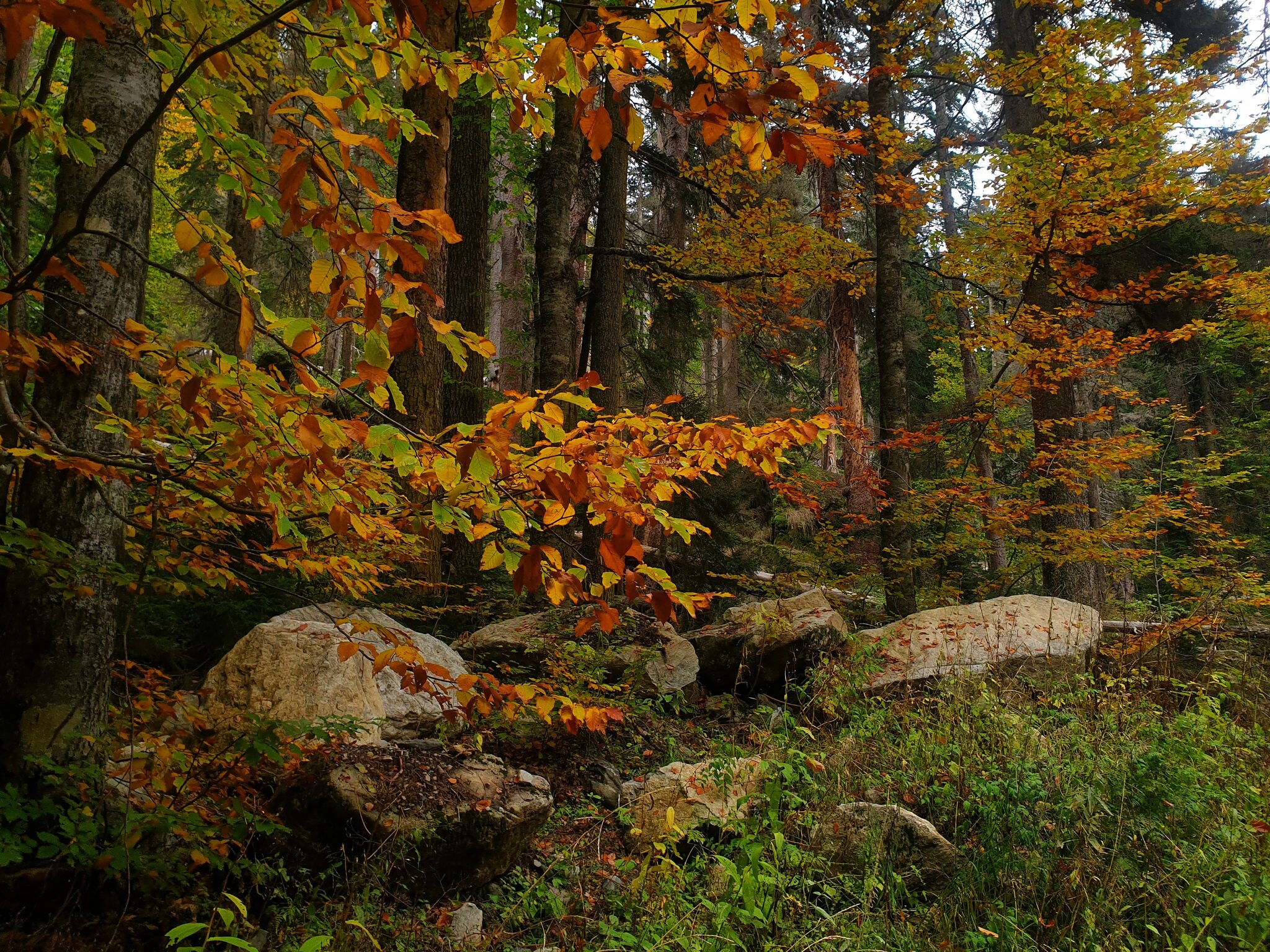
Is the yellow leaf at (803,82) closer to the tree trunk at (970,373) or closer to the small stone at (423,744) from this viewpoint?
the small stone at (423,744)

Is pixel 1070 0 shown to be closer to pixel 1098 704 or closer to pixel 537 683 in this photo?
pixel 1098 704

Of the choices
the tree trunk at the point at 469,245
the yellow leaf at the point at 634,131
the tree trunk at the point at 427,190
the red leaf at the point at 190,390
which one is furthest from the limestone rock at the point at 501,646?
the yellow leaf at the point at 634,131

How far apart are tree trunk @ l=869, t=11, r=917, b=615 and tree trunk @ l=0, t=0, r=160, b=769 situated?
730 cm

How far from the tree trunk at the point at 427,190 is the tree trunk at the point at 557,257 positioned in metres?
1.63

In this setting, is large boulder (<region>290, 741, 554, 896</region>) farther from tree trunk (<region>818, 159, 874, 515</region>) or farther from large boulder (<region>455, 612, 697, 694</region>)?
tree trunk (<region>818, 159, 874, 515</region>)

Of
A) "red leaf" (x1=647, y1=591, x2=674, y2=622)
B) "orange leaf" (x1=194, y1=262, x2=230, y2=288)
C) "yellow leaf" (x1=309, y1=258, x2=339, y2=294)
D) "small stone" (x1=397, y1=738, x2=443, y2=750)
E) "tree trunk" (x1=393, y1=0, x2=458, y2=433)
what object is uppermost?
"tree trunk" (x1=393, y1=0, x2=458, y2=433)

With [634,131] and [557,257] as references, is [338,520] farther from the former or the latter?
[557,257]

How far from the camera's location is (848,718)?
5.22m

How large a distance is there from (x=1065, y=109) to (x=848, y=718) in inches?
293

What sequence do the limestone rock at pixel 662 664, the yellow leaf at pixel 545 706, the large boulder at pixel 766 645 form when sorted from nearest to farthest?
the yellow leaf at pixel 545 706, the limestone rock at pixel 662 664, the large boulder at pixel 766 645

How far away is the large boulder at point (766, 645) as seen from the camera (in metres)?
6.75

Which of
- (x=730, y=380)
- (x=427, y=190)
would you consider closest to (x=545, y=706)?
(x=427, y=190)

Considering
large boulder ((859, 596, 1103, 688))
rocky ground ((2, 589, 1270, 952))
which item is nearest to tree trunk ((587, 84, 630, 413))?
rocky ground ((2, 589, 1270, 952))

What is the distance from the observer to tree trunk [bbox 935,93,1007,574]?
854 cm
